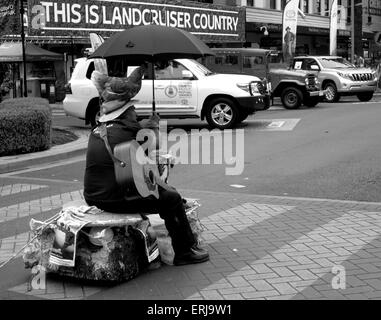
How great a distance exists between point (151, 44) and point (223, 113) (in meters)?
9.55

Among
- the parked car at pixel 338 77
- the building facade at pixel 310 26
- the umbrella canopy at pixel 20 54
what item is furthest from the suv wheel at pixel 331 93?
the building facade at pixel 310 26

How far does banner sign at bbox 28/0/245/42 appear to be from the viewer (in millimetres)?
20312

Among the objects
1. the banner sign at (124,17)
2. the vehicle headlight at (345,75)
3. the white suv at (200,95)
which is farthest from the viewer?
the vehicle headlight at (345,75)

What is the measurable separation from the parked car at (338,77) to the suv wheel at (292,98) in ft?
9.85

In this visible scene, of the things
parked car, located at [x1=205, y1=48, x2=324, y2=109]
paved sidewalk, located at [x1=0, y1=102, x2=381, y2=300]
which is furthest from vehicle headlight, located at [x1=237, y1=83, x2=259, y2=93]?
paved sidewalk, located at [x1=0, y1=102, x2=381, y2=300]

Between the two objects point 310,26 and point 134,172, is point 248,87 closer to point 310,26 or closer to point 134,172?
point 134,172

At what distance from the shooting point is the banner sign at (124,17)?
20312 mm

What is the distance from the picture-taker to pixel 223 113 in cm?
1491

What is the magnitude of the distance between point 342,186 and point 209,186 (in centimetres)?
187

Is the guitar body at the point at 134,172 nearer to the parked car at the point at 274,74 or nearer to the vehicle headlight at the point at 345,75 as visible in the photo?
the parked car at the point at 274,74

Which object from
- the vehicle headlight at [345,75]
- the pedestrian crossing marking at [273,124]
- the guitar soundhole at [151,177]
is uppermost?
the vehicle headlight at [345,75]
